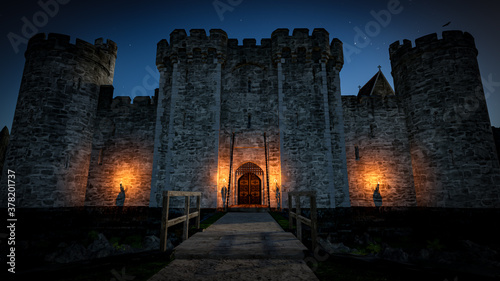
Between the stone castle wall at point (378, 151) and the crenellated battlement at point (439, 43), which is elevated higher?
the crenellated battlement at point (439, 43)

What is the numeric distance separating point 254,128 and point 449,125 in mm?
10264

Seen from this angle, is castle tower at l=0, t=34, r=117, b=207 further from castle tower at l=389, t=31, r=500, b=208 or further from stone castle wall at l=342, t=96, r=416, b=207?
castle tower at l=389, t=31, r=500, b=208

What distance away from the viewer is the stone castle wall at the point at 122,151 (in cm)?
1423

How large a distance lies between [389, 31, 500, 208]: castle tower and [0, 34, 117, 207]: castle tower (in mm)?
19283

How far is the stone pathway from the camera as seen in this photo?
2844mm

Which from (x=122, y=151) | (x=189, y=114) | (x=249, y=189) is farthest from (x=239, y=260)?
(x=122, y=151)

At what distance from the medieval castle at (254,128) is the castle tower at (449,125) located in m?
0.06

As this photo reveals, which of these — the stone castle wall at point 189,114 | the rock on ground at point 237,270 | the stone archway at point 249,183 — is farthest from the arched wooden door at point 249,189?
the rock on ground at point 237,270

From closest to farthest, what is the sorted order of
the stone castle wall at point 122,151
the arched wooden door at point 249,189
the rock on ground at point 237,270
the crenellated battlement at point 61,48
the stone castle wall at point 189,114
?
the rock on ground at point 237,270 → the stone castle wall at point 189,114 → the crenellated battlement at point 61,48 → the arched wooden door at point 249,189 → the stone castle wall at point 122,151

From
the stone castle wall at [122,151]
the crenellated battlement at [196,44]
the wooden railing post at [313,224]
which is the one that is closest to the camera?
the wooden railing post at [313,224]

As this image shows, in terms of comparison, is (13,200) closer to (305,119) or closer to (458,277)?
(305,119)

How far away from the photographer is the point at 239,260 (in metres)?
3.47

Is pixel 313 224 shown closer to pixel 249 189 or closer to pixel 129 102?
→ pixel 249 189

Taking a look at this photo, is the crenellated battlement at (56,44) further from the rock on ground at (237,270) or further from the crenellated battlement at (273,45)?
the rock on ground at (237,270)
